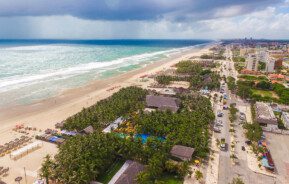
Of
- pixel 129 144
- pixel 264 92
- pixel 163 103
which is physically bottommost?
pixel 264 92

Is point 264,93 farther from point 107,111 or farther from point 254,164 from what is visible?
point 107,111

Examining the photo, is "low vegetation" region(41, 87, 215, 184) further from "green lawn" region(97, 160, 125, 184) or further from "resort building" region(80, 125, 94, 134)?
"resort building" region(80, 125, 94, 134)

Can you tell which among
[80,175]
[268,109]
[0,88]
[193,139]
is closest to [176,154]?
[193,139]

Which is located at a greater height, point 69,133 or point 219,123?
point 69,133

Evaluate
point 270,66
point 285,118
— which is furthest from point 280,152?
point 270,66

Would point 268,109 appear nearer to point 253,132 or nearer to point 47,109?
point 253,132

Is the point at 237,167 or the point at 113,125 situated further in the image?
the point at 113,125

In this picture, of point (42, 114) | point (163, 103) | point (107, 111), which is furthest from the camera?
point (163, 103)
